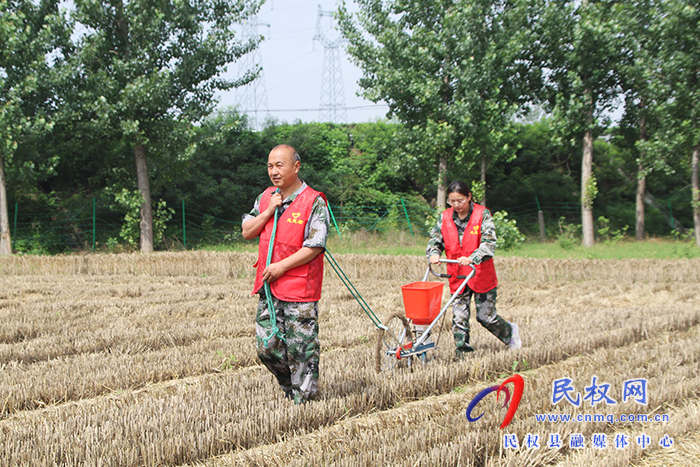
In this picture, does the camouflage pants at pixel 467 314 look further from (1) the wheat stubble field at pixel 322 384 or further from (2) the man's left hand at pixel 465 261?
(2) the man's left hand at pixel 465 261

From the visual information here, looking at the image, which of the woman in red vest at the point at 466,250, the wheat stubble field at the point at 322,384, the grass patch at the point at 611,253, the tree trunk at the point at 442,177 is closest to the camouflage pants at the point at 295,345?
the wheat stubble field at the point at 322,384

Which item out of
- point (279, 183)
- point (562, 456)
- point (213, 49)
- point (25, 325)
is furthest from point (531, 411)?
point (213, 49)

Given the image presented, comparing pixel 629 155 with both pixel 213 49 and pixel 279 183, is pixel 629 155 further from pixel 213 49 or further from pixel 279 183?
pixel 279 183

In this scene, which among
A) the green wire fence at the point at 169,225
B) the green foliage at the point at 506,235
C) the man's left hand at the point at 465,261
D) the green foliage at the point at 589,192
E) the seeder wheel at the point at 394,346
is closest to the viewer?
the seeder wheel at the point at 394,346

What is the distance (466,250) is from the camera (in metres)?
5.28

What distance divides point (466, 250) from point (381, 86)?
13.1m

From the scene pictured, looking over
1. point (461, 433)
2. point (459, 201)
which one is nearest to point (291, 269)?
point (461, 433)

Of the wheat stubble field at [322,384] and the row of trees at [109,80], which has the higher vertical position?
the row of trees at [109,80]

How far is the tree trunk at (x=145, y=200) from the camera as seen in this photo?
54.3 feet

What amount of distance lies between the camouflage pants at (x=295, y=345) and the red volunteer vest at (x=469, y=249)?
6.90ft

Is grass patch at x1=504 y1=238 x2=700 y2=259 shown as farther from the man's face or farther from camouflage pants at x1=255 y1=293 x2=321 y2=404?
the man's face

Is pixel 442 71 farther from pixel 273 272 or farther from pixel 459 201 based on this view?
pixel 273 272

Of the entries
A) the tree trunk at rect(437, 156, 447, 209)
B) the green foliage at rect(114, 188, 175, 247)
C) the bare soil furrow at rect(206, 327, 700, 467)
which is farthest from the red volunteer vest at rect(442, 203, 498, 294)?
the green foliage at rect(114, 188, 175, 247)

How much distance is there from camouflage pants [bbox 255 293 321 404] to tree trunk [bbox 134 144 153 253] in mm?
14045
